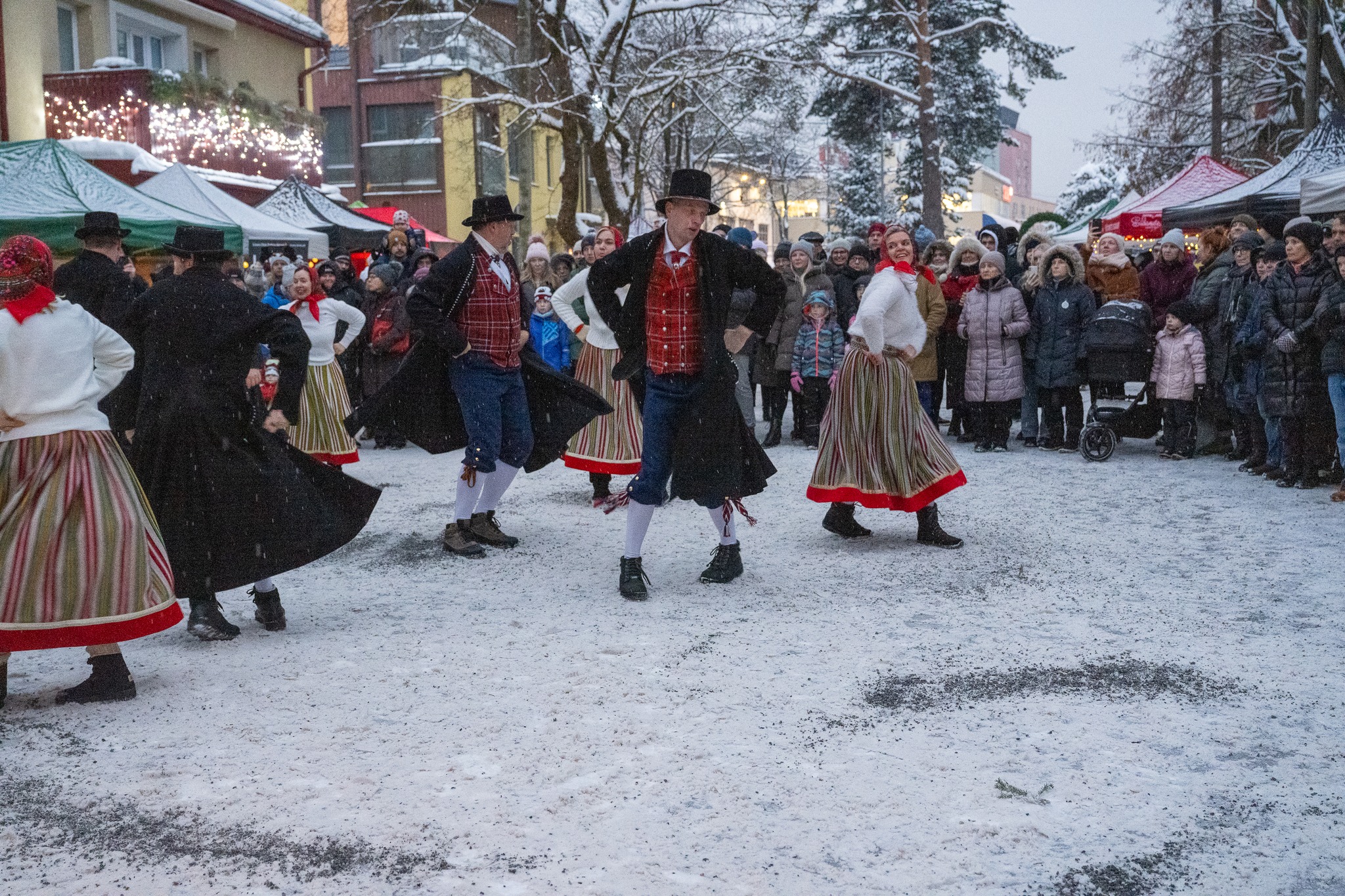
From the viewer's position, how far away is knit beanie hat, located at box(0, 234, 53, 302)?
15.0 ft

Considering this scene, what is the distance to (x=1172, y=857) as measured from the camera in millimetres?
3283

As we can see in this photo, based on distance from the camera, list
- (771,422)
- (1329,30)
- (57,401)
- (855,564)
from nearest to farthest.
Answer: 1. (57,401)
2. (855,564)
3. (771,422)
4. (1329,30)

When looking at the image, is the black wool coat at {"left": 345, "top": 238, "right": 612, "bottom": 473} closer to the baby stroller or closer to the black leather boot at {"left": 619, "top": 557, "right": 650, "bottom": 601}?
the black leather boot at {"left": 619, "top": 557, "right": 650, "bottom": 601}

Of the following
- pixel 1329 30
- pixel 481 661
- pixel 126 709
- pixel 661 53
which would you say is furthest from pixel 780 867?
pixel 1329 30

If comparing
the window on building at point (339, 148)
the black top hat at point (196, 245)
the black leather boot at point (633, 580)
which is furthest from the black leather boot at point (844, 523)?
the window on building at point (339, 148)

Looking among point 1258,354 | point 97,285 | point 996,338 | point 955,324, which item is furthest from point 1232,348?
point 97,285

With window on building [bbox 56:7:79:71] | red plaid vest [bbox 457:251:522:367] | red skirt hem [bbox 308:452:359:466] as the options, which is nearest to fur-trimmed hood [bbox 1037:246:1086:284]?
A: red plaid vest [bbox 457:251:522:367]

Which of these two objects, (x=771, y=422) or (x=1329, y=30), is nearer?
(x=771, y=422)

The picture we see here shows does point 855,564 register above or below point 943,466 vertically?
below

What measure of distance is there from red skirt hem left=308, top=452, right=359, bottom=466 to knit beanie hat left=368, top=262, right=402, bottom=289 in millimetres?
2430

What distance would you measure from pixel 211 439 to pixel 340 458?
16.1 ft

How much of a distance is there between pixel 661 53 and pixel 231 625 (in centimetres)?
2028

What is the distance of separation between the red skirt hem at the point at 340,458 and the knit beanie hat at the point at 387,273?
7.97 feet

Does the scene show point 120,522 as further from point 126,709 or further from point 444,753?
point 444,753
